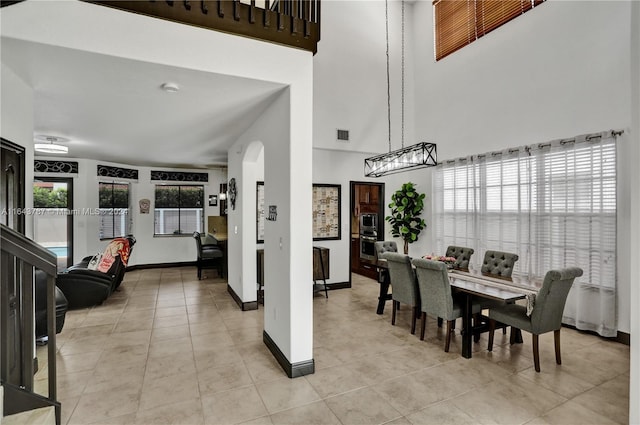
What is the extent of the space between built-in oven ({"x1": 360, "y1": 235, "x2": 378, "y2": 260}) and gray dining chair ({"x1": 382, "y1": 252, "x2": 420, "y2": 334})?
10.7 feet

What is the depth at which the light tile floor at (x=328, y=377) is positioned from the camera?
8.11 feet

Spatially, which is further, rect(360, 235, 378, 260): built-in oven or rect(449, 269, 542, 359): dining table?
Answer: rect(360, 235, 378, 260): built-in oven

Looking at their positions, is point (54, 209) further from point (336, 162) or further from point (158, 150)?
point (336, 162)

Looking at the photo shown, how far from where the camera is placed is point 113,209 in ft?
25.2

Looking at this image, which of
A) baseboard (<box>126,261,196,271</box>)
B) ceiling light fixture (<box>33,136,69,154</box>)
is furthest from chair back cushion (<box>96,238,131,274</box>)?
baseboard (<box>126,261,196,271</box>)

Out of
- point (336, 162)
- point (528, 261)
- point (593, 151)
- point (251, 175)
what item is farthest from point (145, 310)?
point (593, 151)

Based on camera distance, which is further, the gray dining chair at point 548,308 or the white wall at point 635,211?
the gray dining chair at point 548,308

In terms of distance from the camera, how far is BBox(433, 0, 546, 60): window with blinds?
527 centimetres

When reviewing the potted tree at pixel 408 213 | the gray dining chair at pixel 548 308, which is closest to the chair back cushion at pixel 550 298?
the gray dining chair at pixel 548 308

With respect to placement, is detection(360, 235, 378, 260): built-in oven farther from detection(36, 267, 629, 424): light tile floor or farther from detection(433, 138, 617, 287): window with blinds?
detection(36, 267, 629, 424): light tile floor

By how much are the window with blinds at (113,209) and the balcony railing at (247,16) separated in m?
6.32

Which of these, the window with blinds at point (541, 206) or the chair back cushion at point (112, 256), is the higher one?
the window with blinds at point (541, 206)

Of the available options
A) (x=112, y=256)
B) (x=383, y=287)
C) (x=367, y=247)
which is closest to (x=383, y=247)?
(x=383, y=287)

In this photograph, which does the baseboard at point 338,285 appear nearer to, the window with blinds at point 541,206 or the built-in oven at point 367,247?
the built-in oven at point 367,247
